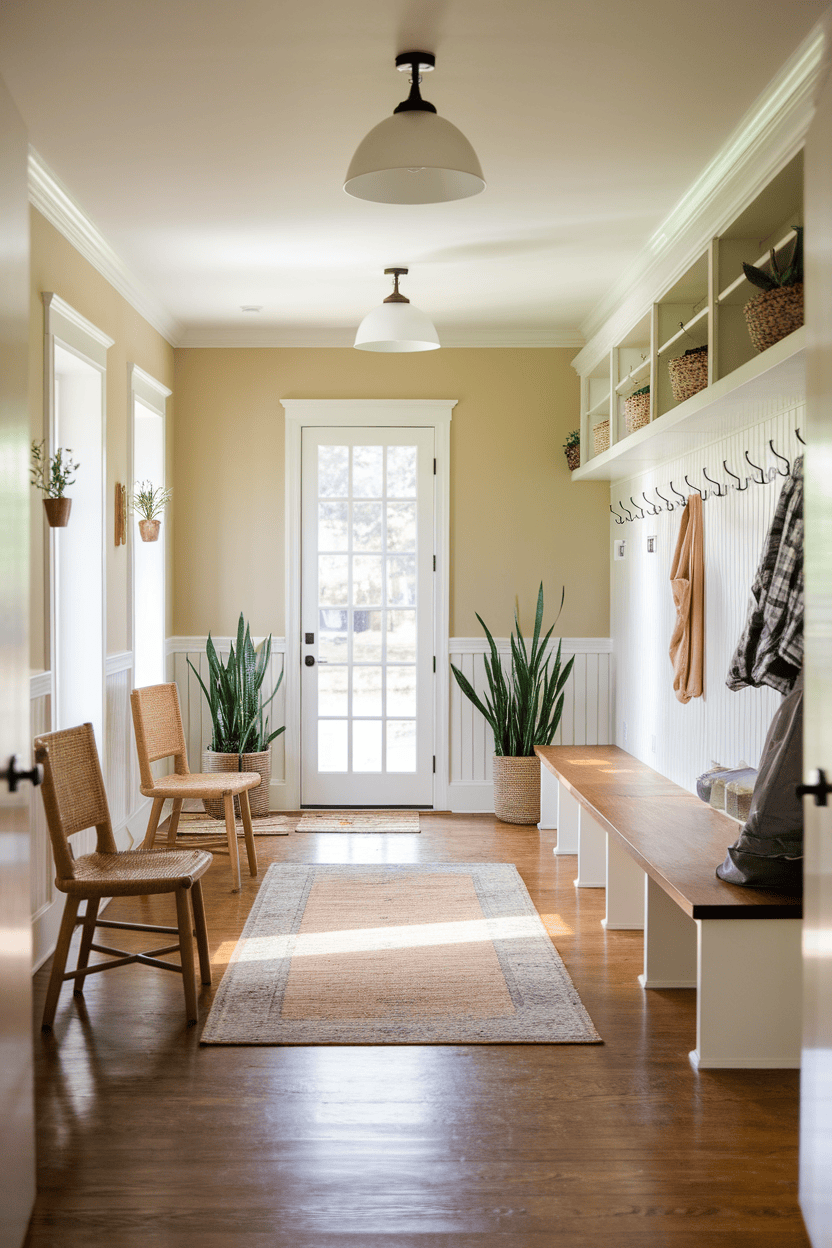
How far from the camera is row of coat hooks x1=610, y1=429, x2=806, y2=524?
334cm

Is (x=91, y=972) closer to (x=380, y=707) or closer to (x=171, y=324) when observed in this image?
(x=380, y=707)

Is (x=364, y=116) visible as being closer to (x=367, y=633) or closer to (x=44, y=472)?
(x=44, y=472)

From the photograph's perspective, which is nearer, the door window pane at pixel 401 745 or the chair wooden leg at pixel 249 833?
the chair wooden leg at pixel 249 833

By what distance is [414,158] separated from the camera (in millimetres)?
2605

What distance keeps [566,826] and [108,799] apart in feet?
7.06

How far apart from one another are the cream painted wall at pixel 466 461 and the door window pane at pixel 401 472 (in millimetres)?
246

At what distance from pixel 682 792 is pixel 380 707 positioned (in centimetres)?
229

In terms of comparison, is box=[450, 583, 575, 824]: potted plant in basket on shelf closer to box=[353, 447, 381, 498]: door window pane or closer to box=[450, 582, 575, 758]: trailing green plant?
box=[450, 582, 575, 758]: trailing green plant

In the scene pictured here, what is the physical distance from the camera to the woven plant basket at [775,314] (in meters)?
2.70

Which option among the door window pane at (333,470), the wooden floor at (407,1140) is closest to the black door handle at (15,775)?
the wooden floor at (407,1140)

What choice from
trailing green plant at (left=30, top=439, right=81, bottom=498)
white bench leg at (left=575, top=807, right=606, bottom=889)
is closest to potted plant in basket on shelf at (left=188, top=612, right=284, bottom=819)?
white bench leg at (left=575, top=807, right=606, bottom=889)

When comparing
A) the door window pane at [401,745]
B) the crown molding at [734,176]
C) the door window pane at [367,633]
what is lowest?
the door window pane at [401,745]

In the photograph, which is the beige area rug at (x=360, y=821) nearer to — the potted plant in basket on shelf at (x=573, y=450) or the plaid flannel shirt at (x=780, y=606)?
the potted plant in basket on shelf at (x=573, y=450)

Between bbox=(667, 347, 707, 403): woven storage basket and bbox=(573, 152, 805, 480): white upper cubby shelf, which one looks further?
bbox=(667, 347, 707, 403): woven storage basket
